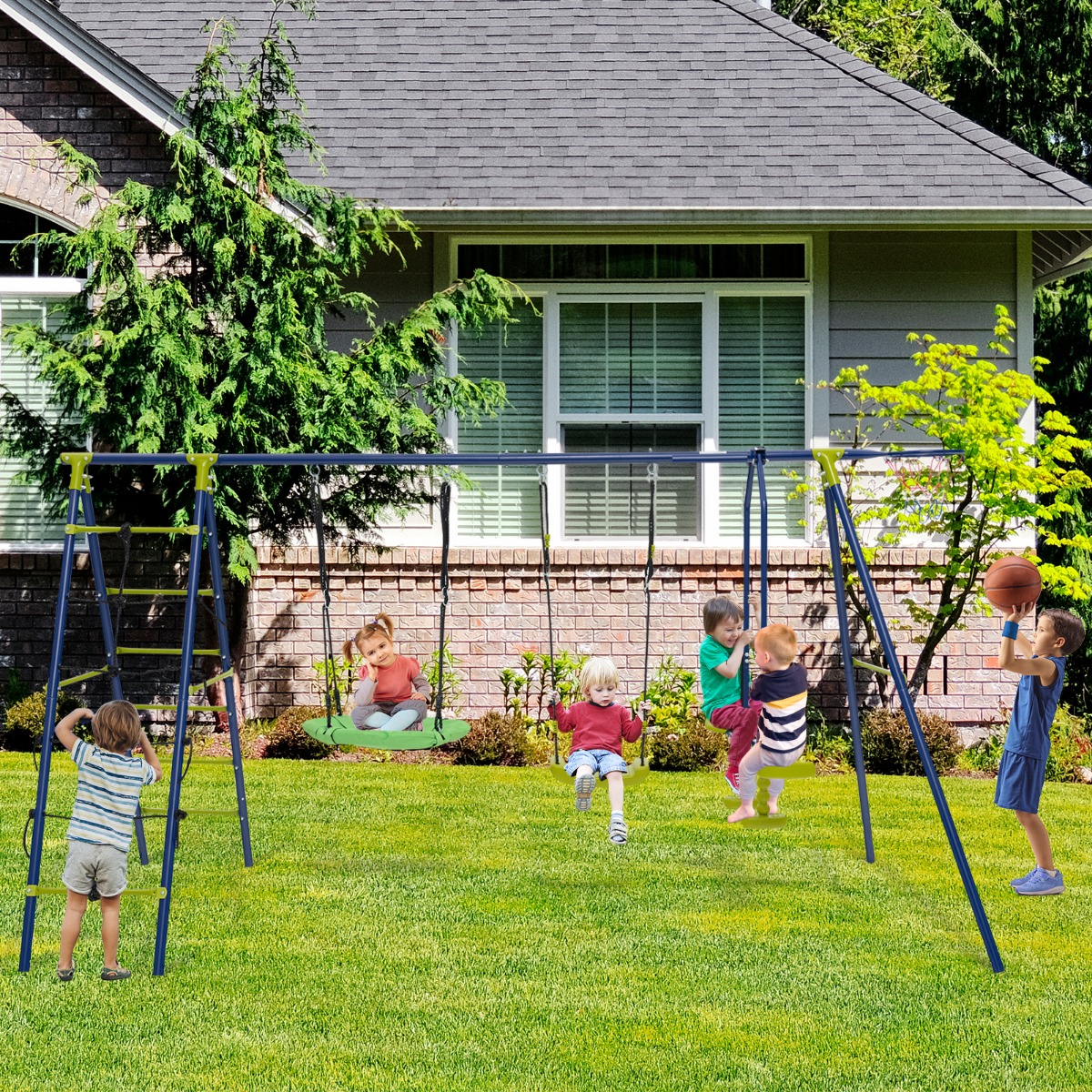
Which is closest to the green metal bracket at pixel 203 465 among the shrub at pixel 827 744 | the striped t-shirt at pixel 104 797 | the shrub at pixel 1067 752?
the striped t-shirt at pixel 104 797

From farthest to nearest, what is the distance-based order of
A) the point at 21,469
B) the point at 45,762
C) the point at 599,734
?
the point at 21,469
the point at 599,734
the point at 45,762

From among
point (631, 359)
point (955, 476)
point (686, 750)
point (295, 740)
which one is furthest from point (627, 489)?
point (295, 740)

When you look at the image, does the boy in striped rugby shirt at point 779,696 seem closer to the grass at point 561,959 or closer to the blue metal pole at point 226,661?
the grass at point 561,959

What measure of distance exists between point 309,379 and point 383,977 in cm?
539

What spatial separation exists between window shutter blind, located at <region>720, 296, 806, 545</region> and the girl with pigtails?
14.7 ft

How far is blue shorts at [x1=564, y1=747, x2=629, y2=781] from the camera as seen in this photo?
25.1 feet

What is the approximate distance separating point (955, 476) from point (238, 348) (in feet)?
18.4

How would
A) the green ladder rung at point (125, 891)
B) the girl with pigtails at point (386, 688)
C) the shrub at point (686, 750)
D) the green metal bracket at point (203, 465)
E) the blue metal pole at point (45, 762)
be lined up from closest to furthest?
the green ladder rung at point (125, 891), the blue metal pole at point (45, 762), the green metal bracket at point (203, 465), the girl with pigtails at point (386, 688), the shrub at point (686, 750)

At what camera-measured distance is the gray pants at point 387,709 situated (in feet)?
28.0

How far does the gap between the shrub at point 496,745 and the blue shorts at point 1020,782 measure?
4.79 meters

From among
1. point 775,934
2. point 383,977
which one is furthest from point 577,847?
point 383,977

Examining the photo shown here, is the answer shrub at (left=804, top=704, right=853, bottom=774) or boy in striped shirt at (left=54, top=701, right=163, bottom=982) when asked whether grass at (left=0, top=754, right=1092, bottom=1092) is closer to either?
boy in striped shirt at (left=54, top=701, right=163, bottom=982)

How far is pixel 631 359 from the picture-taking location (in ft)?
40.9

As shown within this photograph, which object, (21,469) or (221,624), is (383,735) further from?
(21,469)
